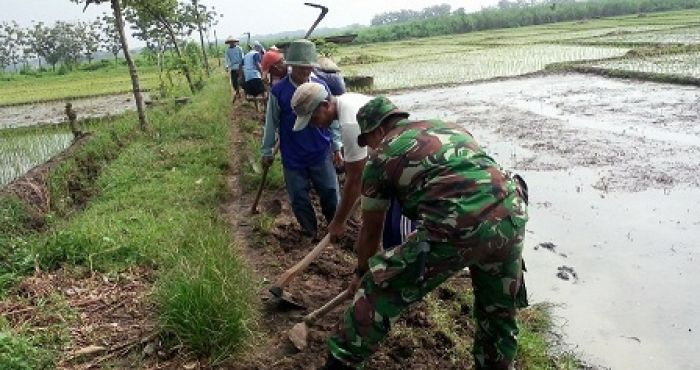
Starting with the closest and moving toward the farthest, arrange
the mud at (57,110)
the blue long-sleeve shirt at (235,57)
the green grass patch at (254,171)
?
the green grass patch at (254,171)
the blue long-sleeve shirt at (235,57)
the mud at (57,110)

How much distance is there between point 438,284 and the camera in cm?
250

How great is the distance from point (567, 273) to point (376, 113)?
9.31 ft

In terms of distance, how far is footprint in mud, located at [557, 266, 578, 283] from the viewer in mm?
4504

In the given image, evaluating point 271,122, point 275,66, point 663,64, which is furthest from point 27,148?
point 663,64

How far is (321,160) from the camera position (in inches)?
179

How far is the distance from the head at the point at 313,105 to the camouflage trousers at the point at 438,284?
1111 mm

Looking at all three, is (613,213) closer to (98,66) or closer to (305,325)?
(305,325)

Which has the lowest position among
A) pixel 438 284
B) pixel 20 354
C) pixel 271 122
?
pixel 20 354

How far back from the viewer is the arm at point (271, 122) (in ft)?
14.6

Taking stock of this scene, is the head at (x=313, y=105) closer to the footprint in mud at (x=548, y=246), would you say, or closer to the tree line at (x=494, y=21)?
the footprint in mud at (x=548, y=246)

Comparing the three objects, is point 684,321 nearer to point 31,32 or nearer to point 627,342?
point 627,342

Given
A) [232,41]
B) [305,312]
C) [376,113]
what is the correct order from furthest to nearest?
1. [232,41]
2. [305,312]
3. [376,113]

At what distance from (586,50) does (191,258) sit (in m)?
21.8

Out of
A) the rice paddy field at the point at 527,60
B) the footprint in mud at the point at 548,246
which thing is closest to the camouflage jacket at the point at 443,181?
the footprint in mud at the point at 548,246
